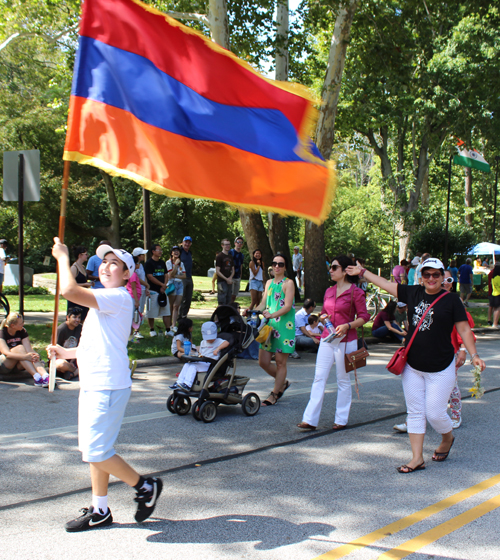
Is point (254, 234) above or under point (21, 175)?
under

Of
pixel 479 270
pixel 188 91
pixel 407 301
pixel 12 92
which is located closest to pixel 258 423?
pixel 407 301

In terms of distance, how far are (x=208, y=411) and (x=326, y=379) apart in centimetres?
147

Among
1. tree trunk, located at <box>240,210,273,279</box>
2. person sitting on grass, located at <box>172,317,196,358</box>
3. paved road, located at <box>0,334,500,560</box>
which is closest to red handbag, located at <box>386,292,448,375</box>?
paved road, located at <box>0,334,500,560</box>

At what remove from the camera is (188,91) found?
5.36 meters

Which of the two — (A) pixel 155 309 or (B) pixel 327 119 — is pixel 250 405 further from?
(B) pixel 327 119

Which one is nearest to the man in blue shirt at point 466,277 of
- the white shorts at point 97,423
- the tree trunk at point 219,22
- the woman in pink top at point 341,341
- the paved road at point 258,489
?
the tree trunk at point 219,22

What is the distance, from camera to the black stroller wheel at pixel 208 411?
688 centimetres

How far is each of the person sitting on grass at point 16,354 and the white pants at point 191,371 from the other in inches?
102

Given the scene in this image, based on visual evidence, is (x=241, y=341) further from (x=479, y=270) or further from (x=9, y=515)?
(x=479, y=270)

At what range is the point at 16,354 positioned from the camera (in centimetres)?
859

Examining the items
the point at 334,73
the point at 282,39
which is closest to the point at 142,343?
the point at 334,73

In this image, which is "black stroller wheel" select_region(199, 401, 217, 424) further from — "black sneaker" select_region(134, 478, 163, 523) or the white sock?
the white sock

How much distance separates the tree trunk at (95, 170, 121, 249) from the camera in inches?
1396

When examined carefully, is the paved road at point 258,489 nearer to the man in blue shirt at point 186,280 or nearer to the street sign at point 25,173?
the street sign at point 25,173
